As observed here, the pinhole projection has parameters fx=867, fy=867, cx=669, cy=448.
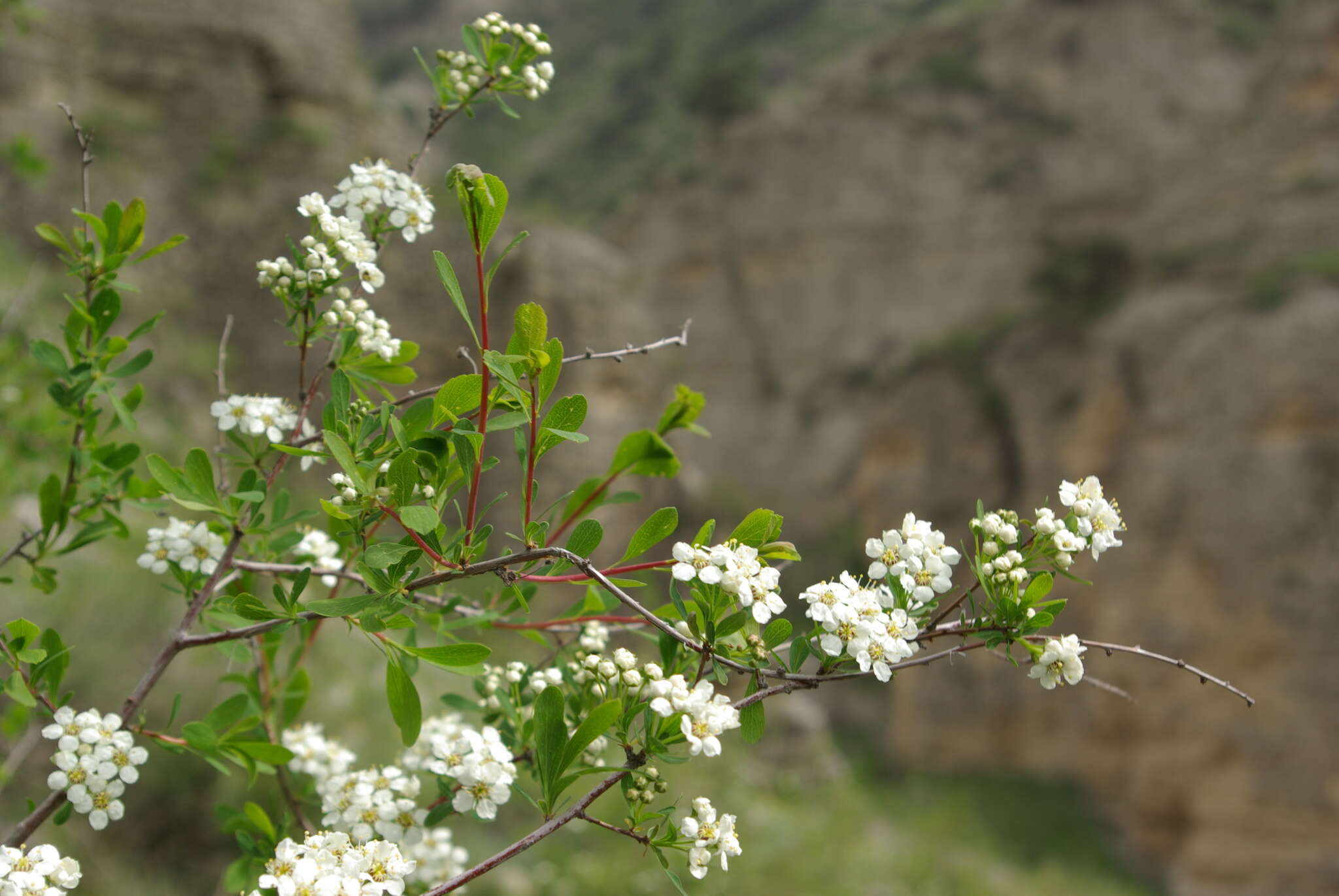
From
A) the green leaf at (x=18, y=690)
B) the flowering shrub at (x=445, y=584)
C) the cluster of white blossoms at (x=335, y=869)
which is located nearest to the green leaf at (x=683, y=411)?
the flowering shrub at (x=445, y=584)

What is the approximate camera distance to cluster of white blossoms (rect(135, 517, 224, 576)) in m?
1.12

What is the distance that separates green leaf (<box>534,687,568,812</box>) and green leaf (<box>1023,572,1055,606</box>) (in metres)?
0.49

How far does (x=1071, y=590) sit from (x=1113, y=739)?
52.5 inches

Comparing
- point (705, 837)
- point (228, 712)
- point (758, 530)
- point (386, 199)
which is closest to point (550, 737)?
point (705, 837)

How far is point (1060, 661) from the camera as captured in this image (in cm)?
89

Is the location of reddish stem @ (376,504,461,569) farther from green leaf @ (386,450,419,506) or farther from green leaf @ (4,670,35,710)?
green leaf @ (4,670,35,710)

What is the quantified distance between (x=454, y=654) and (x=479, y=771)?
0.48ft

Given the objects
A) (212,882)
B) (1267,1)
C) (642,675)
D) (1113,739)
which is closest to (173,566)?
A: (642,675)

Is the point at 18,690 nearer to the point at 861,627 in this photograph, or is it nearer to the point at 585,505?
the point at 585,505

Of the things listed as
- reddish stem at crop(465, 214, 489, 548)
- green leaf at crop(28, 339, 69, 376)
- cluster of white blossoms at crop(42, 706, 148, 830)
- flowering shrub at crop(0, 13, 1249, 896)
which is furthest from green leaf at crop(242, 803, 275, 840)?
green leaf at crop(28, 339, 69, 376)

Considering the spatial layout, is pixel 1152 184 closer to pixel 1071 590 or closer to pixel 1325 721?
pixel 1071 590

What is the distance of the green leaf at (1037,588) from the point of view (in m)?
0.89

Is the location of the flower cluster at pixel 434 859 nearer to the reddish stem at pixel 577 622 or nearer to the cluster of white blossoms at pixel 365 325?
the reddish stem at pixel 577 622

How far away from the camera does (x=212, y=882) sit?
3400 millimetres
